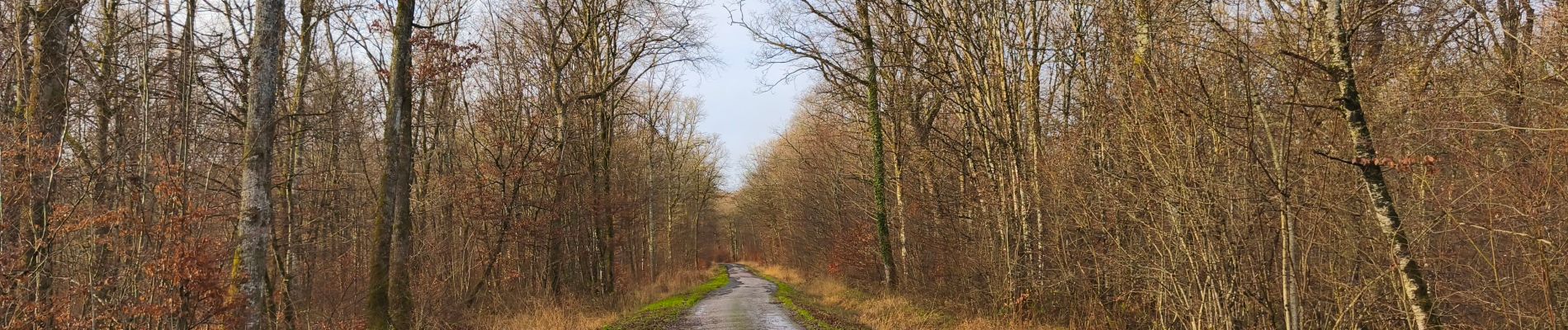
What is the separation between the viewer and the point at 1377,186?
5.22 m

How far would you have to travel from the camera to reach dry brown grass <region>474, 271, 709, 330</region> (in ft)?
39.7

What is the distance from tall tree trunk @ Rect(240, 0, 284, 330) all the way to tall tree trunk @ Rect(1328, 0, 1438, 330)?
9.69 meters

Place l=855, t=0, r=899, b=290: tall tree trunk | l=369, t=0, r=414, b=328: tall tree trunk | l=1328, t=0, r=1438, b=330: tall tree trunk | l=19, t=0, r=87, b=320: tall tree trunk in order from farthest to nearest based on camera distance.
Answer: l=855, t=0, r=899, b=290: tall tree trunk, l=369, t=0, r=414, b=328: tall tree trunk, l=19, t=0, r=87, b=320: tall tree trunk, l=1328, t=0, r=1438, b=330: tall tree trunk

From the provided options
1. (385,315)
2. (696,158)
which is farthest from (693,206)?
(385,315)

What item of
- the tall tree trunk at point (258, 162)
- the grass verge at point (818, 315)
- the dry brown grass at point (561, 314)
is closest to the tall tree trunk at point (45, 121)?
the tall tree trunk at point (258, 162)

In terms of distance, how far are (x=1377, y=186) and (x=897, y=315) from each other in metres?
7.66

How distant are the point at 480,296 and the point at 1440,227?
15010mm

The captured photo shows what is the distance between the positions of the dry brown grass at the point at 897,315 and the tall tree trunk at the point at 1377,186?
4641 mm

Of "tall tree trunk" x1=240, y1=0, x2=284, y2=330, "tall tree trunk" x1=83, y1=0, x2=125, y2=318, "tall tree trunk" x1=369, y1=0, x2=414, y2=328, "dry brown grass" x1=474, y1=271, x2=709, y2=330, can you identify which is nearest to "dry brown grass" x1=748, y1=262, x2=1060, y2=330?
"dry brown grass" x1=474, y1=271, x2=709, y2=330

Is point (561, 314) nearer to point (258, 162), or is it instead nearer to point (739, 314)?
point (739, 314)

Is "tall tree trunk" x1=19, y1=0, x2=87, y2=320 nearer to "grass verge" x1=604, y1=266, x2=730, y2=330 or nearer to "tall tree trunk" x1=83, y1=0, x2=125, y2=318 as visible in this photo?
"tall tree trunk" x1=83, y1=0, x2=125, y2=318

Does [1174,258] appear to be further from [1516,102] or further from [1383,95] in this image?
[1516,102]

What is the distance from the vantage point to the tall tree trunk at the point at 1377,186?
5156 mm

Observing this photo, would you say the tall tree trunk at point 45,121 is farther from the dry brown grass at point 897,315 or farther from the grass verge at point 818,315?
the dry brown grass at point 897,315
